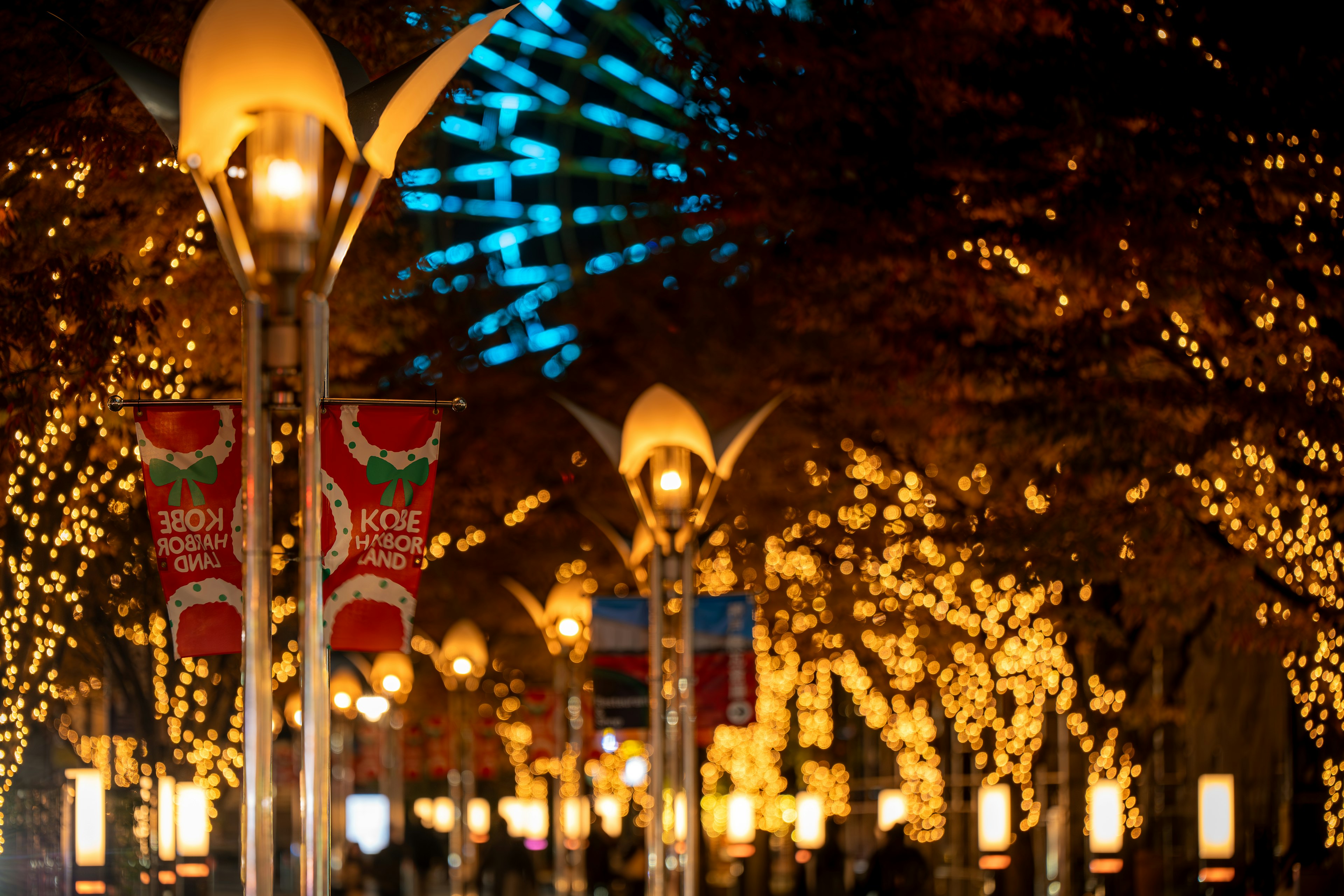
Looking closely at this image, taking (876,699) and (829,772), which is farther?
(829,772)

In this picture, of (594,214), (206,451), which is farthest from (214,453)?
(594,214)

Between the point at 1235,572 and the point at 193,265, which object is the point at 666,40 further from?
the point at 1235,572

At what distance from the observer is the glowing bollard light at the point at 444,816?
4128cm

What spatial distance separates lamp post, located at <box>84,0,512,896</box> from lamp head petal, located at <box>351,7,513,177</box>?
0.30 m

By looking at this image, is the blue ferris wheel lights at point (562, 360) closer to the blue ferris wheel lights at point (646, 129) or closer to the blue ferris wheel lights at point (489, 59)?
the blue ferris wheel lights at point (646, 129)

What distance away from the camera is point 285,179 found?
701cm

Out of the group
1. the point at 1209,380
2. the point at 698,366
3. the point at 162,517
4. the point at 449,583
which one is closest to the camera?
the point at 162,517

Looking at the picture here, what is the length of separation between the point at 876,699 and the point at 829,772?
436 cm

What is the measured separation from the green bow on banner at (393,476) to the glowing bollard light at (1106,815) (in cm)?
1580

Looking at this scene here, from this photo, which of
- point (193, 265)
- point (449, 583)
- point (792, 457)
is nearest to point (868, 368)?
point (193, 265)

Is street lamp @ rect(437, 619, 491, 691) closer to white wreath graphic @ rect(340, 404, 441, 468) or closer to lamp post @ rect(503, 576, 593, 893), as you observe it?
lamp post @ rect(503, 576, 593, 893)

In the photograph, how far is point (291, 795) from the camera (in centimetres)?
4525

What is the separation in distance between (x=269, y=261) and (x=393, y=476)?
4.19ft

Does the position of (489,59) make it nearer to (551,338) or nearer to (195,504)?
(551,338)
